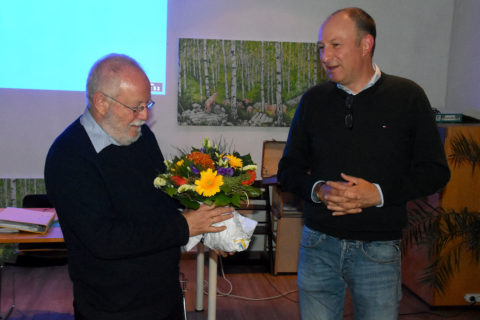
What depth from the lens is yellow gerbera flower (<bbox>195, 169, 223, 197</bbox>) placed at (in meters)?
1.75

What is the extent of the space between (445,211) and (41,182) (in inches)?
147

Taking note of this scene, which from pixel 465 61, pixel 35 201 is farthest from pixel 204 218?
pixel 465 61

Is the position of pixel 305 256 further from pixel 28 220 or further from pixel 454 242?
pixel 454 242

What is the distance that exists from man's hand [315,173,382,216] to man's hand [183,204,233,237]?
42 cm

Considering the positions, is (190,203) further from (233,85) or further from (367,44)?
(233,85)

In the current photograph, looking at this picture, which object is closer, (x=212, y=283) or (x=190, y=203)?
(x=190, y=203)

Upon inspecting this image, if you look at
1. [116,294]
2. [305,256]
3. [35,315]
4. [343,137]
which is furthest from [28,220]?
[343,137]

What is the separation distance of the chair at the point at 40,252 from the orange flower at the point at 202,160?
250cm

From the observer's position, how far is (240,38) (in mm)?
4801

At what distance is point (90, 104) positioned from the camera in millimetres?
1711

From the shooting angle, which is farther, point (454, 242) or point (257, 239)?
point (257, 239)

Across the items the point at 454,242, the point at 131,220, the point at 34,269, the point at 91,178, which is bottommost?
the point at 34,269

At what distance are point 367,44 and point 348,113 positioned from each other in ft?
0.98

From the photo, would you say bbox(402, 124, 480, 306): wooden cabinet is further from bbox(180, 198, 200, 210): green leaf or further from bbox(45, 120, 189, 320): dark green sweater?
bbox(45, 120, 189, 320): dark green sweater
